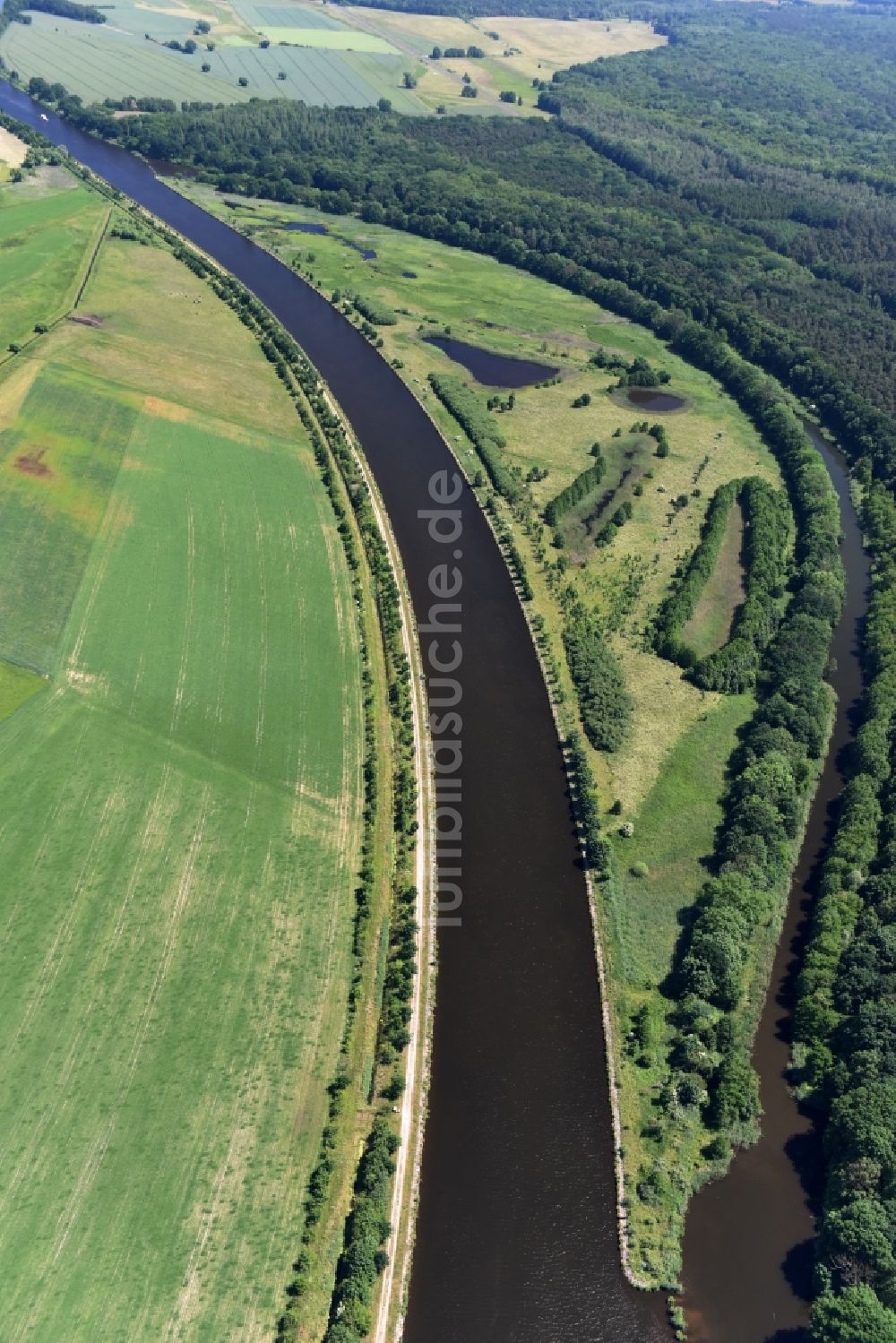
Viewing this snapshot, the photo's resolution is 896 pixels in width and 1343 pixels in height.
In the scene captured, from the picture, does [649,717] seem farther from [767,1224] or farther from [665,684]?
[767,1224]

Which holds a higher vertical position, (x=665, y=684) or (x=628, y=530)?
(x=628, y=530)

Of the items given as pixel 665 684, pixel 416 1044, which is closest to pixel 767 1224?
pixel 416 1044

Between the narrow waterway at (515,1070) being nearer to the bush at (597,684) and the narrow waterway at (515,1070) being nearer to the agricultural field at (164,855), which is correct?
the bush at (597,684)

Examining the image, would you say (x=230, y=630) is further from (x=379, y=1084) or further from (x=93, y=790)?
(x=379, y=1084)

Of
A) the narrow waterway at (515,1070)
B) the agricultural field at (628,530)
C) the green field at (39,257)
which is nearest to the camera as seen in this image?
the narrow waterway at (515,1070)

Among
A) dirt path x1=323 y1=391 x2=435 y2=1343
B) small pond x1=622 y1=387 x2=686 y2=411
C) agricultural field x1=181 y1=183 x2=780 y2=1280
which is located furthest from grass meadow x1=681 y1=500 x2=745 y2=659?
small pond x1=622 y1=387 x2=686 y2=411

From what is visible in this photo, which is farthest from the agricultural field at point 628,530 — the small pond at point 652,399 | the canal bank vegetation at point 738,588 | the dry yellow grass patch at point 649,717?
the small pond at point 652,399
